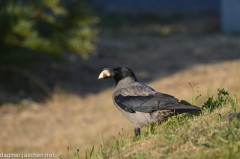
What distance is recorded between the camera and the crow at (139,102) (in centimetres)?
371

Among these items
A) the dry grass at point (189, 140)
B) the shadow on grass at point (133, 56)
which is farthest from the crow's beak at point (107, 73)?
the shadow on grass at point (133, 56)

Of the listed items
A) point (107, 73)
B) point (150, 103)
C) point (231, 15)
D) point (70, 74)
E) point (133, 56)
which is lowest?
point (150, 103)

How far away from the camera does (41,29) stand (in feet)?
37.1

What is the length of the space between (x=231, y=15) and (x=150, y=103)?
17.2 meters

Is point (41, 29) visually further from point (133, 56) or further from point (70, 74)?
point (133, 56)

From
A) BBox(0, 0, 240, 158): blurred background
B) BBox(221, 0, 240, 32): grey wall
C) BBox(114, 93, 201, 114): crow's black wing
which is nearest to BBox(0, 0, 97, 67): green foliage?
BBox(0, 0, 240, 158): blurred background

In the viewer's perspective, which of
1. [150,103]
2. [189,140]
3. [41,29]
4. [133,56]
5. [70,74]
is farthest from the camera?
[133,56]

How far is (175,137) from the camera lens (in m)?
3.28

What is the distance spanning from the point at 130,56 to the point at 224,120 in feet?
41.9

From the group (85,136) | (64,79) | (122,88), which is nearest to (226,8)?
(64,79)

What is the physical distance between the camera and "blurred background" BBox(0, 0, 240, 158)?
8.82m

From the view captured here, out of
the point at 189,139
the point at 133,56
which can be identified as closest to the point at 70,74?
the point at 133,56

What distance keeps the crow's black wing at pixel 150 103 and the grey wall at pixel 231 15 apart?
1688cm

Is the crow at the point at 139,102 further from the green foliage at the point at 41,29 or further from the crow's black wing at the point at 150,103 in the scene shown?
the green foliage at the point at 41,29
